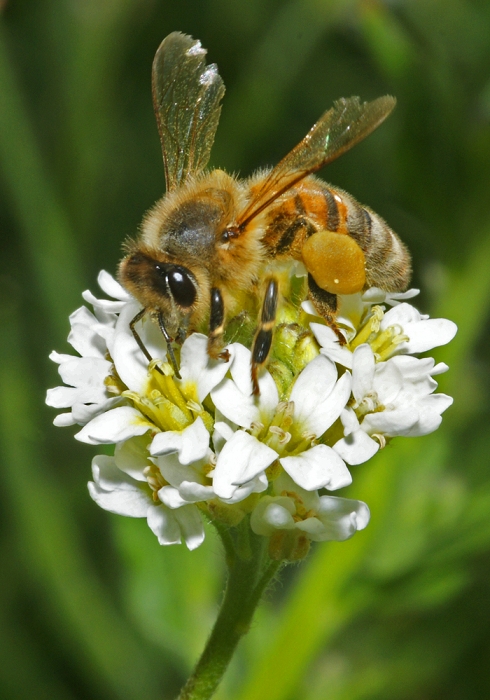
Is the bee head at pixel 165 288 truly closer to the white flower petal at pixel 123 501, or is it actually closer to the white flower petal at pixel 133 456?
the white flower petal at pixel 133 456

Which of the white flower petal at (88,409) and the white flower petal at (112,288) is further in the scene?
the white flower petal at (112,288)

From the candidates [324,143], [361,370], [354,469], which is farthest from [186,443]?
[354,469]

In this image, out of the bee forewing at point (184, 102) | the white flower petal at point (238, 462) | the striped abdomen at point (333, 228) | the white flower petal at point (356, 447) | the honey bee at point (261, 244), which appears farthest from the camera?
the bee forewing at point (184, 102)

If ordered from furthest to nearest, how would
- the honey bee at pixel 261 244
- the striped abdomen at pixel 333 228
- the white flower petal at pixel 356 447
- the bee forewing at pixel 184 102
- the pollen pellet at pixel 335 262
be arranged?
the bee forewing at pixel 184 102
the striped abdomen at pixel 333 228
the pollen pellet at pixel 335 262
the honey bee at pixel 261 244
the white flower petal at pixel 356 447

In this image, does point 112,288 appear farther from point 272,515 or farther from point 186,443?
point 272,515

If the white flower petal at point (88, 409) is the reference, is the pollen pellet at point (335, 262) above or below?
above

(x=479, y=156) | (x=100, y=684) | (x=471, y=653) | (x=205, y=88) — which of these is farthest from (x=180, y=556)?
(x=479, y=156)

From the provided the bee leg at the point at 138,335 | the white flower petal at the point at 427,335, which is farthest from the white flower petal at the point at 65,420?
the white flower petal at the point at 427,335
